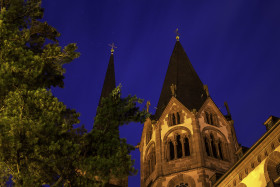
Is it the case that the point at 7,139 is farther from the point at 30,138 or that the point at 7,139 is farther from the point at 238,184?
the point at 238,184

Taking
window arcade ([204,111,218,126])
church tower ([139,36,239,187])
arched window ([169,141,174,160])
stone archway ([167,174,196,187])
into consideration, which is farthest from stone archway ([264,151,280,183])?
window arcade ([204,111,218,126])

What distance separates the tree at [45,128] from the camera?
11047 millimetres

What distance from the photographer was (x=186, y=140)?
31094 mm

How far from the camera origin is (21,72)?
1214 cm

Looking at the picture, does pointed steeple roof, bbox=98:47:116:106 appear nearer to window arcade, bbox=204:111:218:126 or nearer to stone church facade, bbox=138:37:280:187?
stone church facade, bbox=138:37:280:187

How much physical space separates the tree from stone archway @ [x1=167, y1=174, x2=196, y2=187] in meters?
16.0

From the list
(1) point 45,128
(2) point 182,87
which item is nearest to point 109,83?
(2) point 182,87

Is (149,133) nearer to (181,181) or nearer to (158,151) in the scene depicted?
(158,151)

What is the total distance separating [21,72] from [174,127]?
69.9ft

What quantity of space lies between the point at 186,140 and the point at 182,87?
670 centimetres

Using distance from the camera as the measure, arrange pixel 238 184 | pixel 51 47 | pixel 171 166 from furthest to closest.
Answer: pixel 171 166 → pixel 238 184 → pixel 51 47

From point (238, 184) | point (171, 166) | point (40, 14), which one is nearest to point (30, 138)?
point (40, 14)

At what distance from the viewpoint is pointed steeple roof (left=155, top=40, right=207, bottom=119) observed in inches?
1357

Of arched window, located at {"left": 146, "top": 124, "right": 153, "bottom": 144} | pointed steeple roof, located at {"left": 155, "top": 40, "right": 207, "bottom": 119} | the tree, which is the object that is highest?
pointed steeple roof, located at {"left": 155, "top": 40, "right": 207, "bottom": 119}
